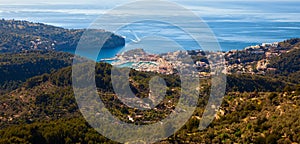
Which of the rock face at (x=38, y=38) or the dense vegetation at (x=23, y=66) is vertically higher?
the rock face at (x=38, y=38)

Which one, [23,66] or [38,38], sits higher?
[38,38]

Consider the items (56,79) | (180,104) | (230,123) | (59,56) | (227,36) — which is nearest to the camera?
(230,123)

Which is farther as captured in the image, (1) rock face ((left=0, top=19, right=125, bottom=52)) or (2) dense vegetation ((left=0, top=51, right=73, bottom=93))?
(1) rock face ((left=0, top=19, right=125, bottom=52))

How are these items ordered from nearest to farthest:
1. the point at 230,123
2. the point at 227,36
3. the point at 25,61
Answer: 1. the point at 230,123
2. the point at 25,61
3. the point at 227,36

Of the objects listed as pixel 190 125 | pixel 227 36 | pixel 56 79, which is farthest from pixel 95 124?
pixel 227 36

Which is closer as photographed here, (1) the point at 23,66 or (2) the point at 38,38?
(1) the point at 23,66

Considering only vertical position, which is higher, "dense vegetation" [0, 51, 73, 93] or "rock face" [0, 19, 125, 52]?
"rock face" [0, 19, 125, 52]

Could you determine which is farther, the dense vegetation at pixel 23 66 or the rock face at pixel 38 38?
the rock face at pixel 38 38

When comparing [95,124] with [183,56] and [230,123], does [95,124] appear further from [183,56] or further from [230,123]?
[183,56]
